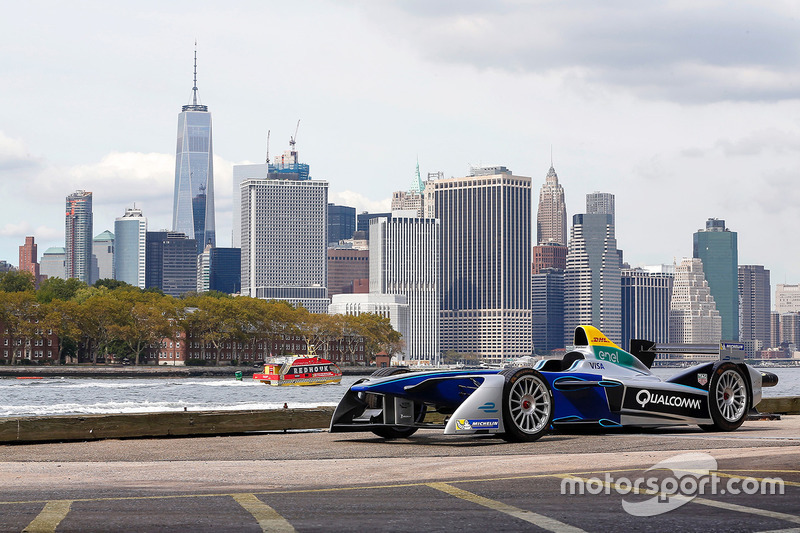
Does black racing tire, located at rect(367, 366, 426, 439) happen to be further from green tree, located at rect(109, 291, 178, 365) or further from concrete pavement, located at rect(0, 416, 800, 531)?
green tree, located at rect(109, 291, 178, 365)

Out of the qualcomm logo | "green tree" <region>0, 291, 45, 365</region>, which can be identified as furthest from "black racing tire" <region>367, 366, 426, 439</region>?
"green tree" <region>0, 291, 45, 365</region>

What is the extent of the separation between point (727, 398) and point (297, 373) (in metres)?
120

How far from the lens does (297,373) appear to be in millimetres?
140125

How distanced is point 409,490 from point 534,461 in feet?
11.3

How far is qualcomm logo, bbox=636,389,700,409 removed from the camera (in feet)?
67.8

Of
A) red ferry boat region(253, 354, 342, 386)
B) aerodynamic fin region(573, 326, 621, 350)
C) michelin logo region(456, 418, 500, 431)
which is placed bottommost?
red ferry boat region(253, 354, 342, 386)

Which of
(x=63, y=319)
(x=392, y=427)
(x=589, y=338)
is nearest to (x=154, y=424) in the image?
(x=392, y=427)

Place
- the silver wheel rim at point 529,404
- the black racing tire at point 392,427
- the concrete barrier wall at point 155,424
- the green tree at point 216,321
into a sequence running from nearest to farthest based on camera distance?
the silver wheel rim at point 529,404, the black racing tire at point 392,427, the concrete barrier wall at point 155,424, the green tree at point 216,321

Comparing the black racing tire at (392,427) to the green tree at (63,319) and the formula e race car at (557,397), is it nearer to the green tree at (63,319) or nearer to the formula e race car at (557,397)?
the formula e race car at (557,397)

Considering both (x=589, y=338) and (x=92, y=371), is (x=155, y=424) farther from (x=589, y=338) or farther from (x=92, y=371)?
(x=92, y=371)

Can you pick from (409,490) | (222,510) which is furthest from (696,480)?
(222,510)

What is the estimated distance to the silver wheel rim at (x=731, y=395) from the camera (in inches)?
846

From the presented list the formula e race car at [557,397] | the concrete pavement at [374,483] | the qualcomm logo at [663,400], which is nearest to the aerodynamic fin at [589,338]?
the formula e race car at [557,397]

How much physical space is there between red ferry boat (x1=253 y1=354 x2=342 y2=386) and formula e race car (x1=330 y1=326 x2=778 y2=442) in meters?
118
